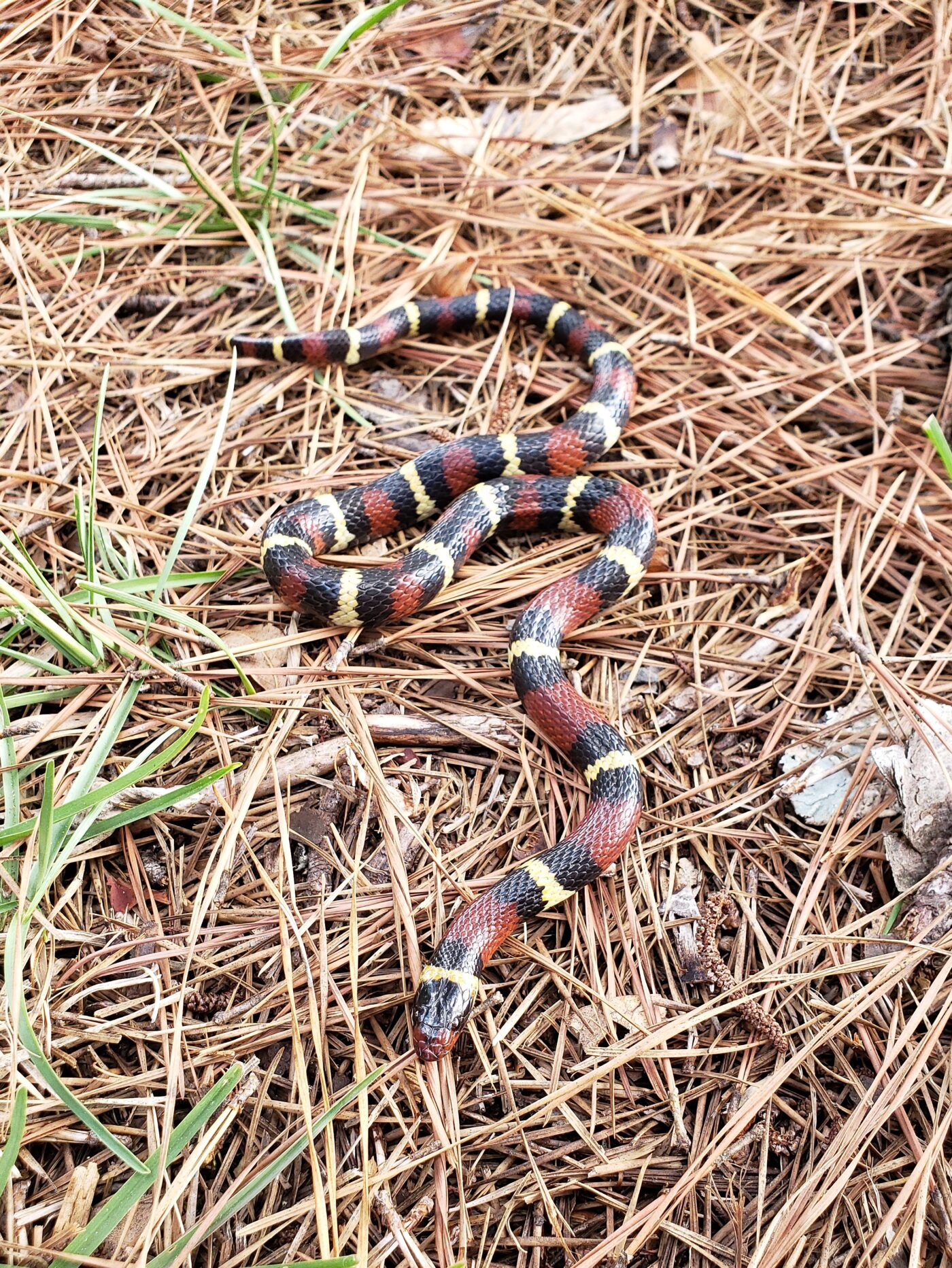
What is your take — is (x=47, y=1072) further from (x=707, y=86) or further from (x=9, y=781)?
(x=707, y=86)

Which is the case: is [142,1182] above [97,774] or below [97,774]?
below

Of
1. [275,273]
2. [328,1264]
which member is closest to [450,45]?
[275,273]

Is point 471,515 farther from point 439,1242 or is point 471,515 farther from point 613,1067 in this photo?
point 439,1242

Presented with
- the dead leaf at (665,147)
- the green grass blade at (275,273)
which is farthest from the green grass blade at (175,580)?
the dead leaf at (665,147)

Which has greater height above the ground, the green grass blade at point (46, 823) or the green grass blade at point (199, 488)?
the green grass blade at point (199, 488)

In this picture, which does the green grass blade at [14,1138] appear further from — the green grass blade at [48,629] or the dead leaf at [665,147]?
the dead leaf at [665,147]

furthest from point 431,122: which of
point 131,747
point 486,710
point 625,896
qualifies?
point 625,896

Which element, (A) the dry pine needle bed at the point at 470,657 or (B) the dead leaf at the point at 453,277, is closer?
(A) the dry pine needle bed at the point at 470,657
